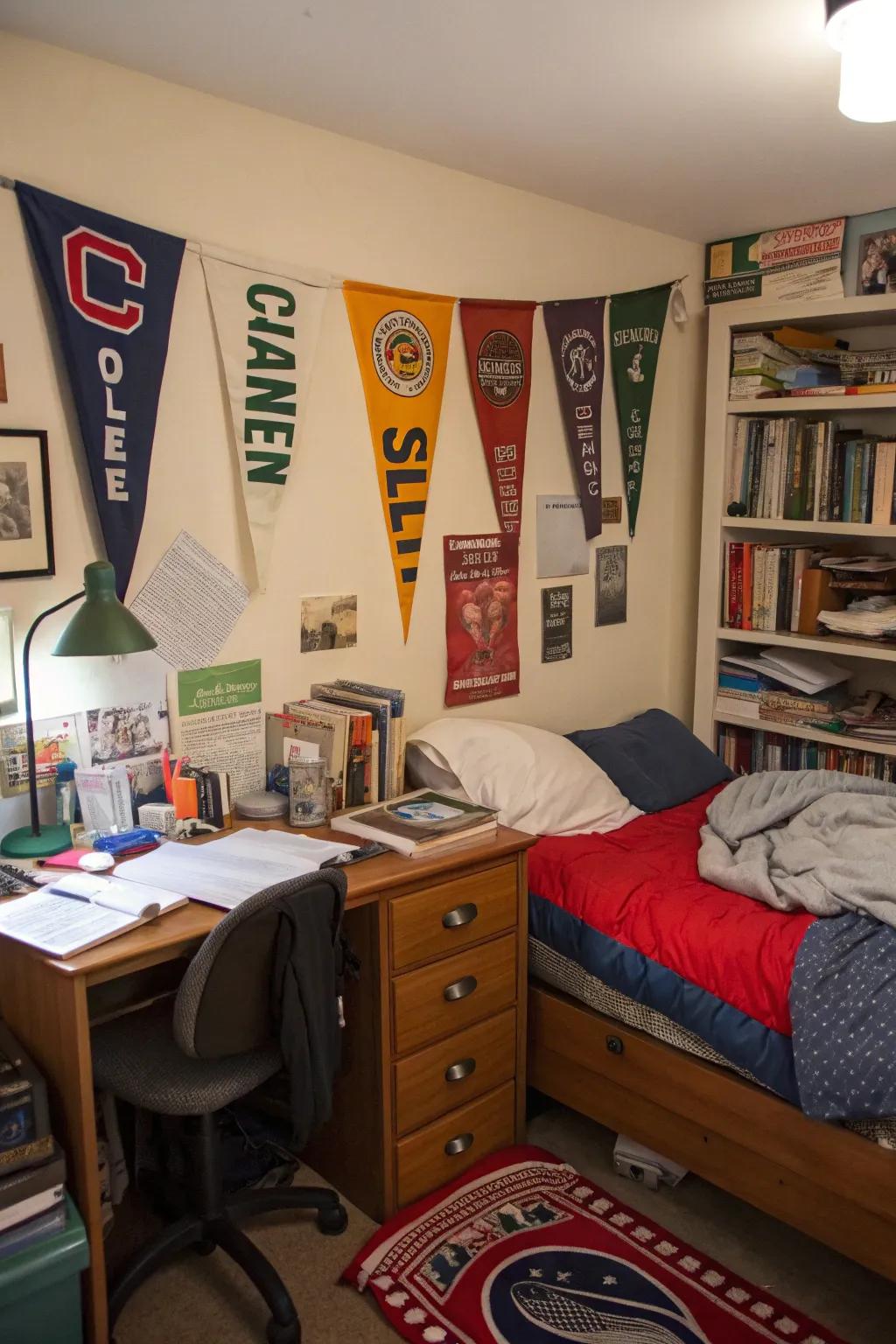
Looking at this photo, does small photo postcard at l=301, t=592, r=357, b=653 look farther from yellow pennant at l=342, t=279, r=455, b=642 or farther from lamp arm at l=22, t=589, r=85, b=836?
lamp arm at l=22, t=589, r=85, b=836

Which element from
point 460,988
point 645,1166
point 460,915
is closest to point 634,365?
point 460,915

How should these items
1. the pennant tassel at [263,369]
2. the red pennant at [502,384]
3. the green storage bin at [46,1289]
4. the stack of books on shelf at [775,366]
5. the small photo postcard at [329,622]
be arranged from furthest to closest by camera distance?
1. the stack of books on shelf at [775,366]
2. the red pennant at [502,384]
3. the small photo postcard at [329,622]
4. the pennant tassel at [263,369]
5. the green storage bin at [46,1289]

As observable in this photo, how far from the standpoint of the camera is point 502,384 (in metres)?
2.88

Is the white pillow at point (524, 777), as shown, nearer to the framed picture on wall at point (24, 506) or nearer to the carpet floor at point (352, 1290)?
the carpet floor at point (352, 1290)

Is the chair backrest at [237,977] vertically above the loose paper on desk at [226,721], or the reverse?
the loose paper on desk at [226,721]

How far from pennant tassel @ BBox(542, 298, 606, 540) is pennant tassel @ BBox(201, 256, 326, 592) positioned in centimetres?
85

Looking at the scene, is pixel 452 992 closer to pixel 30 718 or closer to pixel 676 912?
pixel 676 912

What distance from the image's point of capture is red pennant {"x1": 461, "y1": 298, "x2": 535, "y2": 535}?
2.80 meters

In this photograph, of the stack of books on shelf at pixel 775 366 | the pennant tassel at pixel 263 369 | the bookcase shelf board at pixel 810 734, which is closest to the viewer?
the pennant tassel at pixel 263 369

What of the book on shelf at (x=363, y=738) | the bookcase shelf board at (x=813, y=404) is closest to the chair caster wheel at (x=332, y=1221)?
the book on shelf at (x=363, y=738)

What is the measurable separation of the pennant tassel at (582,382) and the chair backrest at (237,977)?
1788 millimetres

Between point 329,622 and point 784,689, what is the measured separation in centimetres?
162

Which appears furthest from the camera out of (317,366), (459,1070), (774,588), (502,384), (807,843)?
(774,588)

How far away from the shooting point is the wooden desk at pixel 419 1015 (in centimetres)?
204
